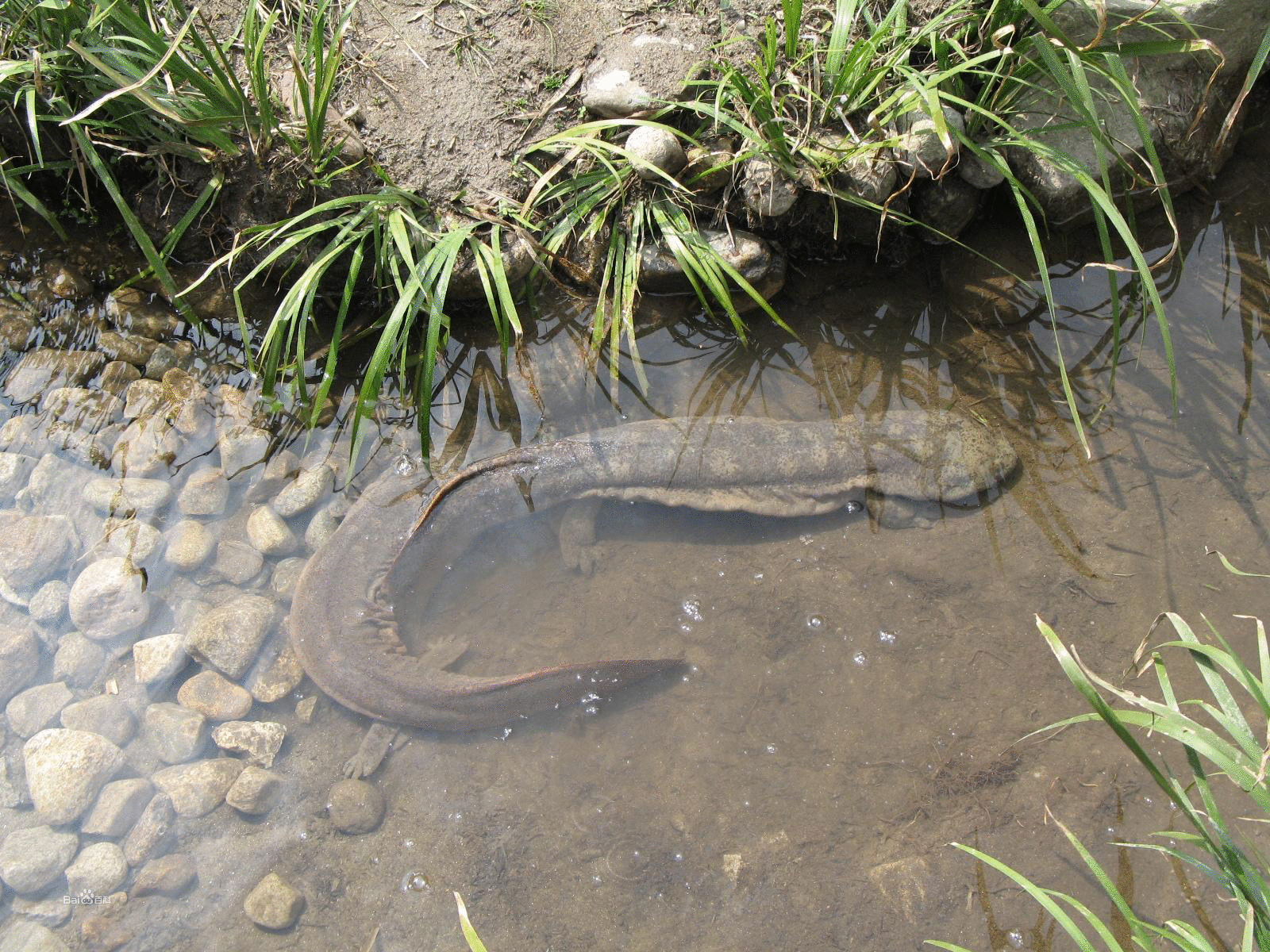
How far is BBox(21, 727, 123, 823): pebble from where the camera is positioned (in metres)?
3.65

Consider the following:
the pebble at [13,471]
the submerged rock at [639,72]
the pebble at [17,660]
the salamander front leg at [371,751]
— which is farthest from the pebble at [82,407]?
the submerged rock at [639,72]

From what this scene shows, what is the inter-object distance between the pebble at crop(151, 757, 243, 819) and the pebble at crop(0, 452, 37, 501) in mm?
1874

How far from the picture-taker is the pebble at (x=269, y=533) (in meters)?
4.41

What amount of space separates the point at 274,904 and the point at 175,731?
98 centimetres

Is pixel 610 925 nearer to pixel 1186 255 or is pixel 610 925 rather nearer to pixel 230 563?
pixel 230 563

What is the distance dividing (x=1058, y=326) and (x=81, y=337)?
5.70m

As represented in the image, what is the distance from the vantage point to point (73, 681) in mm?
4000

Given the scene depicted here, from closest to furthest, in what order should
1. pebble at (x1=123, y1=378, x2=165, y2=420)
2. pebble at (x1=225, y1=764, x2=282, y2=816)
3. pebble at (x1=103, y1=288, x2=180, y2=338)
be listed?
pebble at (x1=225, y1=764, x2=282, y2=816), pebble at (x1=123, y1=378, x2=165, y2=420), pebble at (x1=103, y1=288, x2=180, y2=338)

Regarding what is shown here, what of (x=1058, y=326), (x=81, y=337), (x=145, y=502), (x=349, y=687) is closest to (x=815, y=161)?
(x=1058, y=326)

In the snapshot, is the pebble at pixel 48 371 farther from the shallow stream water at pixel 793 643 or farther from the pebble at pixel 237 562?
the pebble at pixel 237 562

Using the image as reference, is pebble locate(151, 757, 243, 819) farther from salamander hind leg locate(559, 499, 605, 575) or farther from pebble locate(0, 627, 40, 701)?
salamander hind leg locate(559, 499, 605, 575)

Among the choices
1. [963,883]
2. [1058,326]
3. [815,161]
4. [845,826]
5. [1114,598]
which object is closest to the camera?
[963,883]

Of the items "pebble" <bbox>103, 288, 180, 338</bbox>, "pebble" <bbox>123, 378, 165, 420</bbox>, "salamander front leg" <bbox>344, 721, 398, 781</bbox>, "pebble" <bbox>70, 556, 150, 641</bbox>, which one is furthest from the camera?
"pebble" <bbox>103, 288, 180, 338</bbox>

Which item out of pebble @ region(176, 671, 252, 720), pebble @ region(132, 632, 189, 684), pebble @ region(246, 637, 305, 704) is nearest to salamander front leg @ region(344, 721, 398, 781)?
pebble @ region(246, 637, 305, 704)
